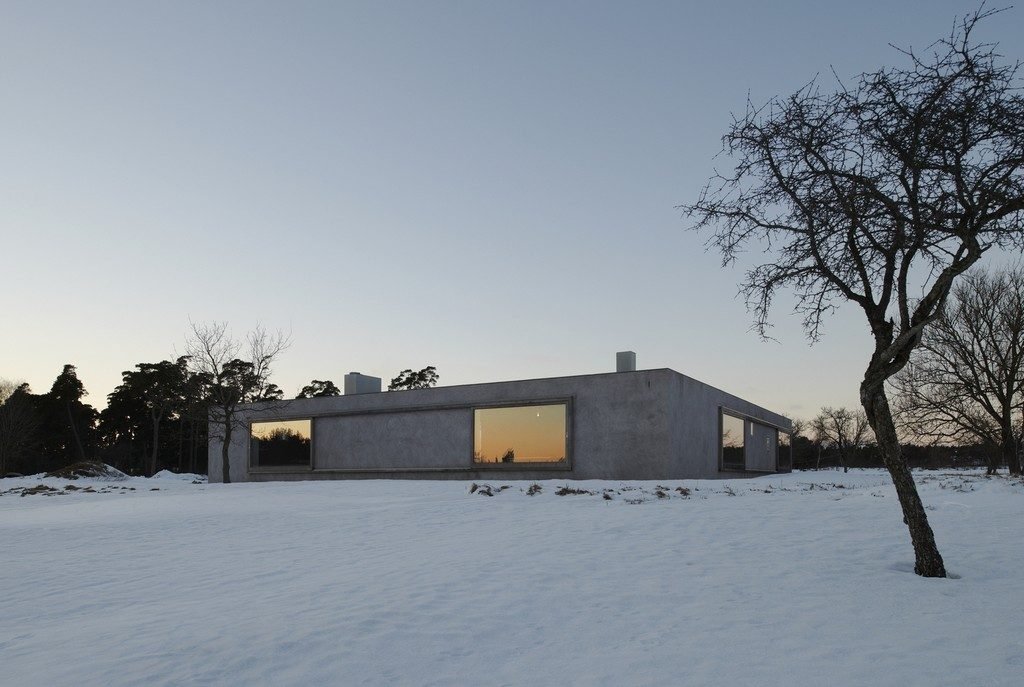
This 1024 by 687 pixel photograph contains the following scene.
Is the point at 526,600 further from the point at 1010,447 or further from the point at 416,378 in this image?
the point at 416,378

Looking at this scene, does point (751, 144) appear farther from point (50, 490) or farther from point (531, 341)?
point (50, 490)

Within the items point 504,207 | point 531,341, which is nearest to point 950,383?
point 531,341

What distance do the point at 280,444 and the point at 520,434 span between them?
13281mm

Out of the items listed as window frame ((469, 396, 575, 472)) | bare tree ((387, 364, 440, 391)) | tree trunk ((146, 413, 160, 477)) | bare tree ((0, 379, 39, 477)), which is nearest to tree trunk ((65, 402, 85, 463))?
bare tree ((0, 379, 39, 477))

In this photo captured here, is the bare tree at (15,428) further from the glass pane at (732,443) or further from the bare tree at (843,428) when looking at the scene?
the bare tree at (843,428)

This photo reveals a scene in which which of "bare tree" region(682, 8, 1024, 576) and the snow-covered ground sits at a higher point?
"bare tree" region(682, 8, 1024, 576)

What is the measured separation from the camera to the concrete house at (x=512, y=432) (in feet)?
77.8

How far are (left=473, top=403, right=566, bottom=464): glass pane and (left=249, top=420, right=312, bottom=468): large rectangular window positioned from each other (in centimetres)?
952

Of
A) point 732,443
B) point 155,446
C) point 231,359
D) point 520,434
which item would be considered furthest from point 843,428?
point 155,446

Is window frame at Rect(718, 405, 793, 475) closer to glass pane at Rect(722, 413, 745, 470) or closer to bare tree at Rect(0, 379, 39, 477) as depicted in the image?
glass pane at Rect(722, 413, 745, 470)

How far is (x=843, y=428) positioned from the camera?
69812mm

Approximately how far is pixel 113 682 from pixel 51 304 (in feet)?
77.2

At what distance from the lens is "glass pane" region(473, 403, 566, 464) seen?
82.1ft

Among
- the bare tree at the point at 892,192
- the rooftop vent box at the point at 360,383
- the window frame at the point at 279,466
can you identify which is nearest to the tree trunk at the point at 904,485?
the bare tree at the point at 892,192
